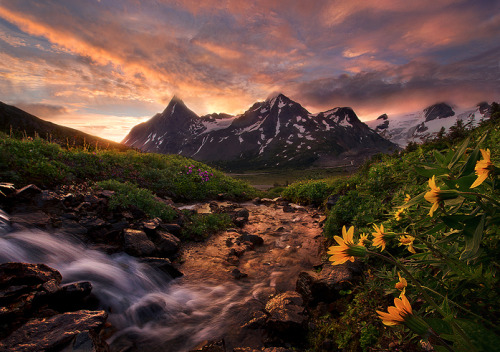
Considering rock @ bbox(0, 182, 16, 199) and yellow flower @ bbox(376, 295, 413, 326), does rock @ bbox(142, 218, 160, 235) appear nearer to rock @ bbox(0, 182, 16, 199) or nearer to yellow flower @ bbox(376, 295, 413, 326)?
rock @ bbox(0, 182, 16, 199)

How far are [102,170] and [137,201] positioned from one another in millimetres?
4719

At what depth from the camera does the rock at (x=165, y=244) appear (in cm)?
619

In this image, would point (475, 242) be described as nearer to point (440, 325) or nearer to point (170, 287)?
point (440, 325)

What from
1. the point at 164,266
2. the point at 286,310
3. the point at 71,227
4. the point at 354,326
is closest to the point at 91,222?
the point at 71,227

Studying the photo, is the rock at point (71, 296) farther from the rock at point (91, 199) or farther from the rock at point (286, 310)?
the rock at point (91, 199)

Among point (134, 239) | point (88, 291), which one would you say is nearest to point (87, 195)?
point (134, 239)

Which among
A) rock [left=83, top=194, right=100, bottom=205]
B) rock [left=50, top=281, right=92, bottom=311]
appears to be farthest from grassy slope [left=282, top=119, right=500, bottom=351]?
rock [left=83, top=194, right=100, bottom=205]

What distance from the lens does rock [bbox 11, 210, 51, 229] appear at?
5.05 metres

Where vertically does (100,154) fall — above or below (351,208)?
above

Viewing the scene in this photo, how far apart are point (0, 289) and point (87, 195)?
4807 mm

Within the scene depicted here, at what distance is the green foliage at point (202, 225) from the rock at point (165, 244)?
1.02 metres

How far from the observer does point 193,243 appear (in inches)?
289

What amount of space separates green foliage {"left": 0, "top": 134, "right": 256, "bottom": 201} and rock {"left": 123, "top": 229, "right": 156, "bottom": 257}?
449 centimetres

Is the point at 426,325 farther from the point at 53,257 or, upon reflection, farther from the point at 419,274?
the point at 53,257
